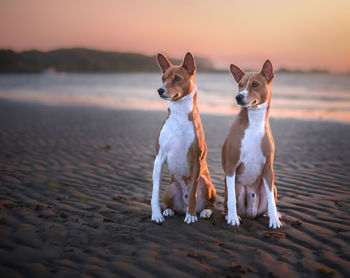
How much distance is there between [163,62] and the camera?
4574 mm

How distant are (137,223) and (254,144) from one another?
1985 millimetres

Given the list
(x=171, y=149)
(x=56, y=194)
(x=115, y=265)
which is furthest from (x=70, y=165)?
(x=115, y=265)

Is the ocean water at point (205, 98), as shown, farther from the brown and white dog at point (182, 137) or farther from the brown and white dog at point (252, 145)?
the brown and white dog at point (182, 137)

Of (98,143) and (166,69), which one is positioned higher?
(166,69)

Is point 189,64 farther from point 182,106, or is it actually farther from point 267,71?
point 267,71

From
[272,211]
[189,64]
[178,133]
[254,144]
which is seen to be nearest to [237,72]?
[189,64]

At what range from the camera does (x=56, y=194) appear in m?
5.23

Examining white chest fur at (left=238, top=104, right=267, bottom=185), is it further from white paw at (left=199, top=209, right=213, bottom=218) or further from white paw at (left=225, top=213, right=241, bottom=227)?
white paw at (left=199, top=209, right=213, bottom=218)

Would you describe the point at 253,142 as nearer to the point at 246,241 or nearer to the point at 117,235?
the point at 246,241

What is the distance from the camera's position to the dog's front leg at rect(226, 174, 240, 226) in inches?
160

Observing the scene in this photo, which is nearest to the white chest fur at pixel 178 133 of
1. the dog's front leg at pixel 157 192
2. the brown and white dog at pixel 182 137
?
the brown and white dog at pixel 182 137

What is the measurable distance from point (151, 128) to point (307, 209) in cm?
821

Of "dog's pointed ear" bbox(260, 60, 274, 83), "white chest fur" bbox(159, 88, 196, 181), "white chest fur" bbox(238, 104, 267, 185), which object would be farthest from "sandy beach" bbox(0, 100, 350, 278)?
"dog's pointed ear" bbox(260, 60, 274, 83)

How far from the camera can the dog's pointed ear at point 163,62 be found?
450cm
